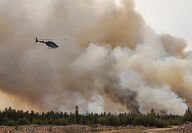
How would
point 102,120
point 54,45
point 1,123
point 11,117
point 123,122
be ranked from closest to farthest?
point 54,45 < point 123,122 < point 102,120 < point 1,123 < point 11,117

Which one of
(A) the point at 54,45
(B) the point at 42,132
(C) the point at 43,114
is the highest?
(A) the point at 54,45

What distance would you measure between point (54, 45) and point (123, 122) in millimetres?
24551

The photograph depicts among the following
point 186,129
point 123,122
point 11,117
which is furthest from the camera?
point 11,117

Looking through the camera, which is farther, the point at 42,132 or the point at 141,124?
the point at 141,124

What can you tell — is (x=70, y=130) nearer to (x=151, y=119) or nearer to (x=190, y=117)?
(x=151, y=119)

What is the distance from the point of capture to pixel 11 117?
10406 cm

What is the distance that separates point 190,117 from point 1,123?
5155 cm

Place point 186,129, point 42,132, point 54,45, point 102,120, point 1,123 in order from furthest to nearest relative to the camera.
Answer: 1. point 1,123
2. point 102,120
3. point 54,45
4. point 42,132
5. point 186,129

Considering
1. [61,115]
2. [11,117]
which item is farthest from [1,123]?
[61,115]

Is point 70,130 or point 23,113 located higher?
point 23,113

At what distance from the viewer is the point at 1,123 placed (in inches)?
3602

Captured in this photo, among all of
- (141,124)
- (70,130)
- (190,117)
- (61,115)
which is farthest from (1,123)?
(190,117)

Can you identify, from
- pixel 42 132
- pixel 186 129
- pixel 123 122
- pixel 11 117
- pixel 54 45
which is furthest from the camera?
pixel 11 117

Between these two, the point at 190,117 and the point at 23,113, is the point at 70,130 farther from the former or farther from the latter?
the point at 23,113
